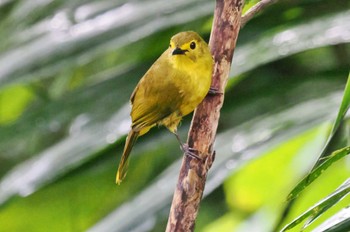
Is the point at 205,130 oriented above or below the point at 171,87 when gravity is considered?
below

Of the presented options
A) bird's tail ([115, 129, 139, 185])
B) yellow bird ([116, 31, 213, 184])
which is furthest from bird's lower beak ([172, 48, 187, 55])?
bird's tail ([115, 129, 139, 185])

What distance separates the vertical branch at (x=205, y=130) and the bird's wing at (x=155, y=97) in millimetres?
85

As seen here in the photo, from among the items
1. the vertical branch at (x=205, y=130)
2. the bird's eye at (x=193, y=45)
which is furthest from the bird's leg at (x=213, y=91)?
the bird's eye at (x=193, y=45)

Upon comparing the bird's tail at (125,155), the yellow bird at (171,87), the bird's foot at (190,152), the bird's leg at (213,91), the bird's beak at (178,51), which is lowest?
the bird's foot at (190,152)

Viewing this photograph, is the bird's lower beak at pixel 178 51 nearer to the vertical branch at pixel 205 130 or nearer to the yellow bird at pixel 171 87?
the yellow bird at pixel 171 87

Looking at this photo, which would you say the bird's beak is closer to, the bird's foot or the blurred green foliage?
the blurred green foliage

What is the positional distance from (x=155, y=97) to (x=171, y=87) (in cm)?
2

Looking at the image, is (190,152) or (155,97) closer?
(190,152)

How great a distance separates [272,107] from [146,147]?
120 mm

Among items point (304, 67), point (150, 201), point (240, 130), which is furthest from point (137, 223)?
point (304, 67)

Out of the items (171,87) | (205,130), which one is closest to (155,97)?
(171,87)

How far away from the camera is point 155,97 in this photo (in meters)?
0.70

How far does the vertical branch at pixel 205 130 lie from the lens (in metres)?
0.49

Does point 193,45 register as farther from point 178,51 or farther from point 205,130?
point 205,130
